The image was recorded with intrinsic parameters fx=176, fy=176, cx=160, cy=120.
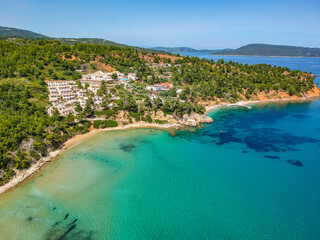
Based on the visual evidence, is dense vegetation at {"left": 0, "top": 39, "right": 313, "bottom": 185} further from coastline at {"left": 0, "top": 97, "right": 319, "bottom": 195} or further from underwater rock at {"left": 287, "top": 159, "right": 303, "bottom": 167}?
underwater rock at {"left": 287, "top": 159, "right": 303, "bottom": 167}

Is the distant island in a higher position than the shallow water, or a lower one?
higher

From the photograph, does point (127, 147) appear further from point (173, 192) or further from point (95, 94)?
point (95, 94)

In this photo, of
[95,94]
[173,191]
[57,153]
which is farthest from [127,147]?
[95,94]

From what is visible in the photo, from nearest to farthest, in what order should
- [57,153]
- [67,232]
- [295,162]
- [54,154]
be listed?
[67,232]
[295,162]
[54,154]
[57,153]

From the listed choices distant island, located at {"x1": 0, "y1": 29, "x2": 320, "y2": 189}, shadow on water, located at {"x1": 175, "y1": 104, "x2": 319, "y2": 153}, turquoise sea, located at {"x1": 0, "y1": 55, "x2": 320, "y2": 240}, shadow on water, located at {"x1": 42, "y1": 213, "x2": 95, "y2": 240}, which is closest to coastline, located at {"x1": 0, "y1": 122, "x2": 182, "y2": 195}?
distant island, located at {"x1": 0, "y1": 29, "x2": 320, "y2": 189}

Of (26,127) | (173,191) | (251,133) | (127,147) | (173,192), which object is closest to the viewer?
(173,192)

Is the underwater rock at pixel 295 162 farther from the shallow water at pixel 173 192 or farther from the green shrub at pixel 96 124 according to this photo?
the green shrub at pixel 96 124
